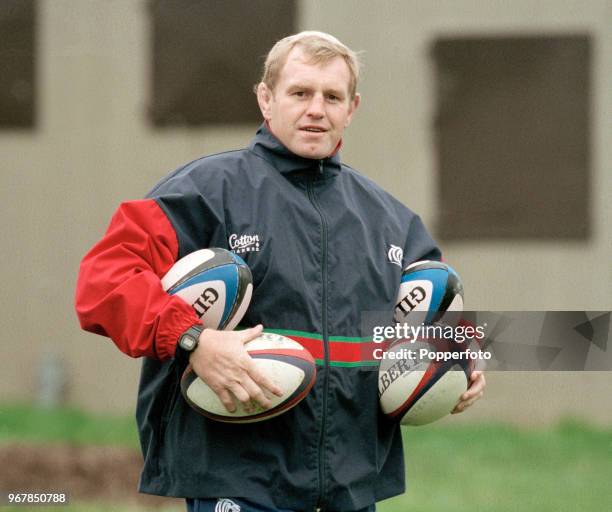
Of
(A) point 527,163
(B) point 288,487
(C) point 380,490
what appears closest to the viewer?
(B) point 288,487

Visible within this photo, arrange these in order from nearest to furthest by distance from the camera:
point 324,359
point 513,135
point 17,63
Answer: point 324,359, point 513,135, point 17,63

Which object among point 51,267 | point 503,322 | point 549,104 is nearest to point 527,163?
point 549,104

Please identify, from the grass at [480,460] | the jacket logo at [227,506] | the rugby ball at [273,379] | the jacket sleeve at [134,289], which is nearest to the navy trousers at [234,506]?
the jacket logo at [227,506]

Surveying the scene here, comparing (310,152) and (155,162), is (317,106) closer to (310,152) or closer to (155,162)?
(310,152)

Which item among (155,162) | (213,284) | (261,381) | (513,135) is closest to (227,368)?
(261,381)

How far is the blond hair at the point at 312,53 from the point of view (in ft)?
11.5

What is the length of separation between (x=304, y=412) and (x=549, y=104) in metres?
7.36

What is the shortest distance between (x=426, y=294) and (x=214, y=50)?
7.00m

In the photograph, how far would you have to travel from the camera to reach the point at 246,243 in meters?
3.36

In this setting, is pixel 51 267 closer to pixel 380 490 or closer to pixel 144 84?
pixel 144 84

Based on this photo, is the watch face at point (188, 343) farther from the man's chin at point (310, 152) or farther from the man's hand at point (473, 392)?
the man's hand at point (473, 392)

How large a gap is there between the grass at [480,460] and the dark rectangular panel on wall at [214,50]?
291 cm

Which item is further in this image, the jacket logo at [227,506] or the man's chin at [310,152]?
the man's chin at [310,152]

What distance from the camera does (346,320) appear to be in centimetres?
338
